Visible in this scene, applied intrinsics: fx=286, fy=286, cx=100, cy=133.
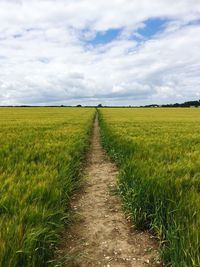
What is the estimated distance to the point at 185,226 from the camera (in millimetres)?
3547

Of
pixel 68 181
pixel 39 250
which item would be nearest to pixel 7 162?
pixel 68 181

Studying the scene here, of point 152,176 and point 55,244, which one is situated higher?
point 152,176

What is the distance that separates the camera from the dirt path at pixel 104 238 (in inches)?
138

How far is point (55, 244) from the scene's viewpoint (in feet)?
12.0

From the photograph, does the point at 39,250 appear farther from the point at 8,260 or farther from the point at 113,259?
the point at 113,259

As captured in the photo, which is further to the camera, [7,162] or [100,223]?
[7,162]

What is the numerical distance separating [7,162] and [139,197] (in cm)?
354

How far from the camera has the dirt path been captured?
350cm

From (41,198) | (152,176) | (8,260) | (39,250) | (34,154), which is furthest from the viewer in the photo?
(34,154)

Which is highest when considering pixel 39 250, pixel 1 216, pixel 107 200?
pixel 1 216

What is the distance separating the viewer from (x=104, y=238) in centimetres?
408

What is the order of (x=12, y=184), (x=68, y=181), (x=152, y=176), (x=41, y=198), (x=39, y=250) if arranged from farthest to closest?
(x=68, y=181) → (x=152, y=176) → (x=12, y=184) → (x=41, y=198) → (x=39, y=250)

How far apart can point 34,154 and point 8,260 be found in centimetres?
562

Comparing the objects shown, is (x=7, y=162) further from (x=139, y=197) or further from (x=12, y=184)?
(x=139, y=197)
